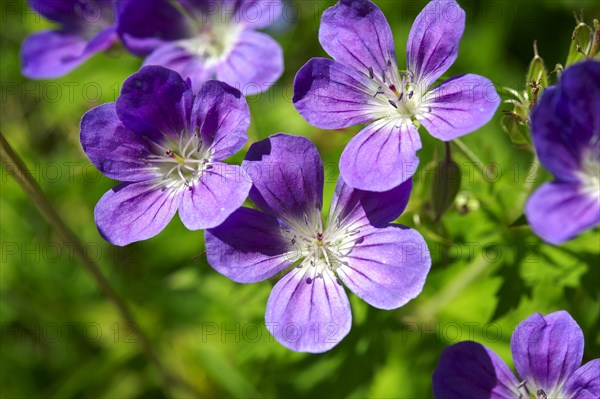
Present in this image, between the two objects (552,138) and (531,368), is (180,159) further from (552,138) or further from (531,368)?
(531,368)

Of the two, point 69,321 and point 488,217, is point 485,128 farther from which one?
point 69,321

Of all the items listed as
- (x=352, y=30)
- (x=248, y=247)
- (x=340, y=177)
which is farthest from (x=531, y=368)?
(x=352, y=30)

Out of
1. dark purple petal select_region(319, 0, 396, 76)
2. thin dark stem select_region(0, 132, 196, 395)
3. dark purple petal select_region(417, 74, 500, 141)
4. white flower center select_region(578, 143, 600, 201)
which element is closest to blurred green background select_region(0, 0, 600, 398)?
thin dark stem select_region(0, 132, 196, 395)

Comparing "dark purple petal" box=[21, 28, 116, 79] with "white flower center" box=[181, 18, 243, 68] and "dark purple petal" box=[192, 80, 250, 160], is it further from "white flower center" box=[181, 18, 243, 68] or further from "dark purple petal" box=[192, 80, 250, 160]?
"dark purple petal" box=[192, 80, 250, 160]

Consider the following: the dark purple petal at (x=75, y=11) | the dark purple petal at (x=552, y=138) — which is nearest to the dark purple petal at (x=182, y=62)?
the dark purple petal at (x=75, y=11)

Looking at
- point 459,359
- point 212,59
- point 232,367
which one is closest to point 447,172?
point 459,359

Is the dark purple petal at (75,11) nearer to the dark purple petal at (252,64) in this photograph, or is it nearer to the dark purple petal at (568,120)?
the dark purple petal at (252,64)
